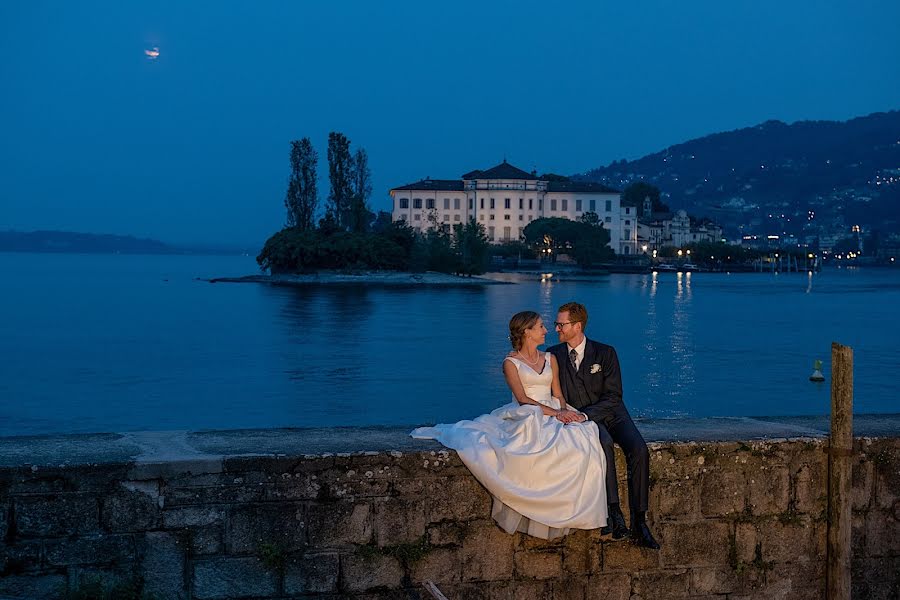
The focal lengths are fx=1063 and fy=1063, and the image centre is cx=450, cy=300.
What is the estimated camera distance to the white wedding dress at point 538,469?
17.9 ft

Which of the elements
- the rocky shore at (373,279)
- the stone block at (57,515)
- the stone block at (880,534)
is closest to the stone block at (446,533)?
the stone block at (57,515)

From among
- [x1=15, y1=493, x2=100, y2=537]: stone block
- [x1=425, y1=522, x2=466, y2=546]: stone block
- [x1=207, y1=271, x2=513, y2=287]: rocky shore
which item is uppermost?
[x1=15, y1=493, x2=100, y2=537]: stone block

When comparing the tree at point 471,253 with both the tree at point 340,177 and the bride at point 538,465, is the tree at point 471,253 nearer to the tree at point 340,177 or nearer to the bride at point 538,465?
the tree at point 340,177

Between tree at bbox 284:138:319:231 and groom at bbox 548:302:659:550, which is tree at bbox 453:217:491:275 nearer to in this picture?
tree at bbox 284:138:319:231

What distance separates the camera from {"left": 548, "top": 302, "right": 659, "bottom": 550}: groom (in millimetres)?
5696

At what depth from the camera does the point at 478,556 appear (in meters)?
5.74

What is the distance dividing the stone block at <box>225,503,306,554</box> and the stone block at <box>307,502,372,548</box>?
2.5 inches

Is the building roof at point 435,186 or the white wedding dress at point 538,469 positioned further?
the building roof at point 435,186

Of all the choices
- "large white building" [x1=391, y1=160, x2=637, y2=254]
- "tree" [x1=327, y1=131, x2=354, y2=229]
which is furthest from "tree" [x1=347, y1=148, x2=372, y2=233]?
"large white building" [x1=391, y1=160, x2=637, y2=254]

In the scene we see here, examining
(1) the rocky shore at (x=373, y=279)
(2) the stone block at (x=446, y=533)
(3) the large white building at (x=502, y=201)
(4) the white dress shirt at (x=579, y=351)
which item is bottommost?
(1) the rocky shore at (x=373, y=279)

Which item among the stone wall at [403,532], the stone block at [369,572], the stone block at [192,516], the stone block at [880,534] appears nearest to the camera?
the stone wall at [403,532]

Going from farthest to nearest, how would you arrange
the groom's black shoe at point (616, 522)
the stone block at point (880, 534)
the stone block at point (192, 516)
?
the stone block at point (880, 534) < the groom's black shoe at point (616, 522) < the stone block at point (192, 516)

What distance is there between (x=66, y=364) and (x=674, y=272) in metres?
132

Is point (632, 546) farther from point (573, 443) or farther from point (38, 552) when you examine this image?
point (38, 552)
